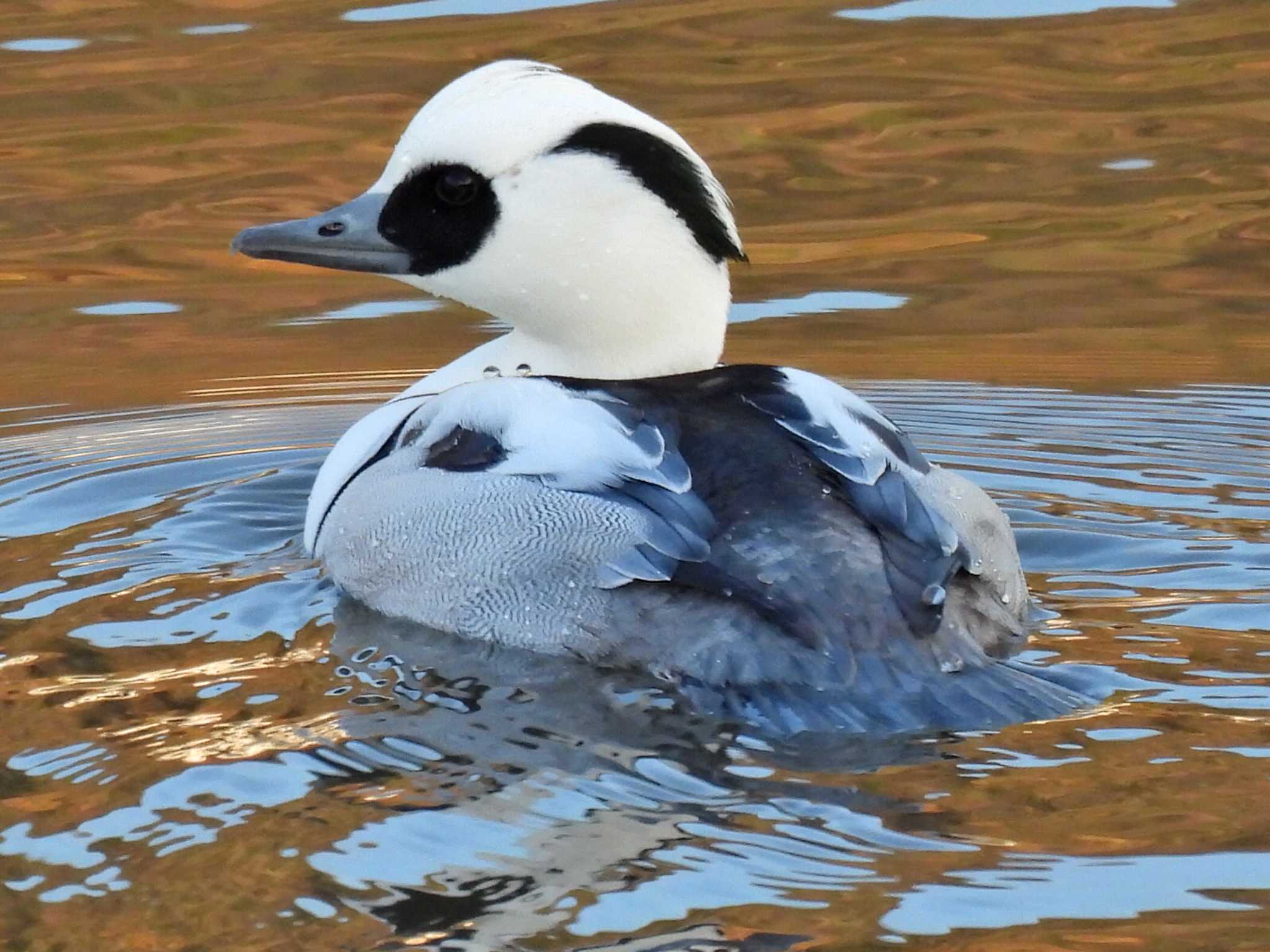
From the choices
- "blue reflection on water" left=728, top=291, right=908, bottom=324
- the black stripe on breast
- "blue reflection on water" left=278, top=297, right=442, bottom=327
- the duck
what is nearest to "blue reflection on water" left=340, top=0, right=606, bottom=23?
"blue reflection on water" left=278, top=297, right=442, bottom=327

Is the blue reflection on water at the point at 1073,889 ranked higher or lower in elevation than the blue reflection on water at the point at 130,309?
lower

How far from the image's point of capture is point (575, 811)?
3.76 meters

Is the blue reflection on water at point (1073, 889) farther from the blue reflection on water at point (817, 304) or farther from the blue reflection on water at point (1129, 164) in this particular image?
the blue reflection on water at point (1129, 164)

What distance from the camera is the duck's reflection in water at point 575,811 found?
3.36m

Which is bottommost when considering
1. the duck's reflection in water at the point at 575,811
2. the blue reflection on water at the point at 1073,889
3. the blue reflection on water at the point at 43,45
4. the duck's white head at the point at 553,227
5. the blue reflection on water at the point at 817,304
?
the duck's reflection in water at the point at 575,811

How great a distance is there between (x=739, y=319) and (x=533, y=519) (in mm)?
3576

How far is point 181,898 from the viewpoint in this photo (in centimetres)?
350

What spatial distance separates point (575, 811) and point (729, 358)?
4.01m

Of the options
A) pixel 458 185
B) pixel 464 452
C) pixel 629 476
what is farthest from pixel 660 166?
pixel 629 476

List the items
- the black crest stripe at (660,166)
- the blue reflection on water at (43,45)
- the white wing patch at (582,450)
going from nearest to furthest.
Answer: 1. the white wing patch at (582,450)
2. the black crest stripe at (660,166)
3. the blue reflection on water at (43,45)

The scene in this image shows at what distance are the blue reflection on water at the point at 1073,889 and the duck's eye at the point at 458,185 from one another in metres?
2.62

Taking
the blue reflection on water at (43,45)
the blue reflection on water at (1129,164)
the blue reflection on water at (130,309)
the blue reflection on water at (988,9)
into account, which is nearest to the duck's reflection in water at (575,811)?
the blue reflection on water at (130,309)

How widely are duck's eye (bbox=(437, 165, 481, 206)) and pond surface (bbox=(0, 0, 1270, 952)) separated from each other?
1.02 m

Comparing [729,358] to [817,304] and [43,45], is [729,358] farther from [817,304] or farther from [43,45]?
[43,45]
